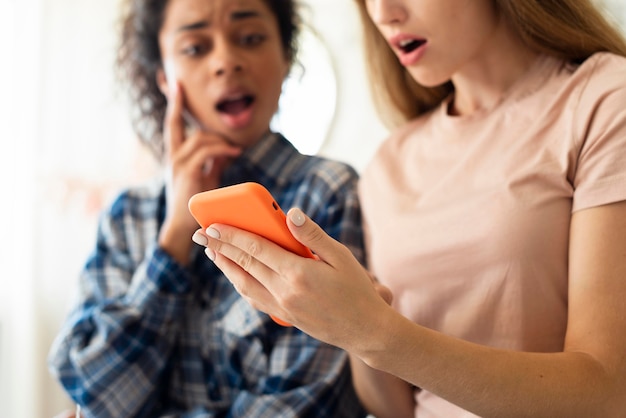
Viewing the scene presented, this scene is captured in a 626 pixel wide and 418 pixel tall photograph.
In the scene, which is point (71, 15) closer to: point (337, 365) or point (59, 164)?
point (59, 164)

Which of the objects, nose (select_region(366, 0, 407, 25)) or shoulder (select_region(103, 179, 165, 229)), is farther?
shoulder (select_region(103, 179, 165, 229))

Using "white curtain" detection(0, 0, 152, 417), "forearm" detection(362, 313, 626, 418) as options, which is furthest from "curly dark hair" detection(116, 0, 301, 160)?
"forearm" detection(362, 313, 626, 418)

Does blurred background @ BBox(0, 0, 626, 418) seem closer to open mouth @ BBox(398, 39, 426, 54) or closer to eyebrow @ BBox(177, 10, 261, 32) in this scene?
eyebrow @ BBox(177, 10, 261, 32)

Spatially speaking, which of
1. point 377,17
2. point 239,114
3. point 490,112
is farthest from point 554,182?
point 239,114

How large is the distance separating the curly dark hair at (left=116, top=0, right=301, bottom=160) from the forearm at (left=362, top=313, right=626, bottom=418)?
2.84 ft

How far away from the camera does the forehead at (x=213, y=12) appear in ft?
4.19

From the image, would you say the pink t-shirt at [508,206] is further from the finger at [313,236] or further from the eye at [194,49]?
the eye at [194,49]

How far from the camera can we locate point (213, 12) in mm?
1277

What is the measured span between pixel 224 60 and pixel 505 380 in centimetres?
79

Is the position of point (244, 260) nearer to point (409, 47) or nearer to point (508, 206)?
point (508, 206)

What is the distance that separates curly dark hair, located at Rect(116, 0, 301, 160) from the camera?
1410 mm

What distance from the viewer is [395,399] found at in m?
1.02

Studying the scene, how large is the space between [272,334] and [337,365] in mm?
127

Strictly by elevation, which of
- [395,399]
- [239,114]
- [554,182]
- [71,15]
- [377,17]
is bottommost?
[395,399]
